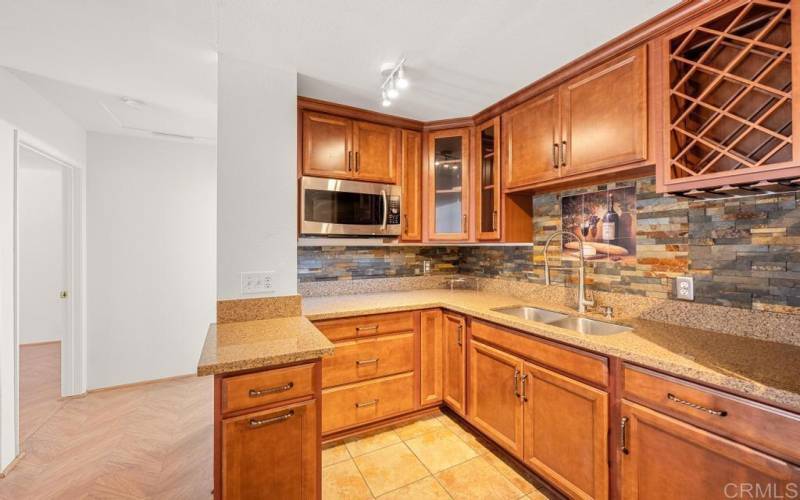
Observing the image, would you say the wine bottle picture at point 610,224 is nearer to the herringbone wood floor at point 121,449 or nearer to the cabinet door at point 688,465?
the cabinet door at point 688,465

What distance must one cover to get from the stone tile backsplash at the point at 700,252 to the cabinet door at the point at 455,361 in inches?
28.1

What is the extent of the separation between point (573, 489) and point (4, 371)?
3.29 m

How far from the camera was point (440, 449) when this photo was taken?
2.08 metres

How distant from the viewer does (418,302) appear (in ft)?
7.78

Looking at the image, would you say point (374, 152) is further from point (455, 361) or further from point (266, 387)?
point (266, 387)

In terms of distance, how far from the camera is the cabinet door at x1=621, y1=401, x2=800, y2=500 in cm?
98

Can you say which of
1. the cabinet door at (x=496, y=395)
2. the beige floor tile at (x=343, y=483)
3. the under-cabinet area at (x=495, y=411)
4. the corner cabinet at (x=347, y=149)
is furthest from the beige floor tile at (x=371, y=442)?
the corner cabinet at (x=347, y=149)

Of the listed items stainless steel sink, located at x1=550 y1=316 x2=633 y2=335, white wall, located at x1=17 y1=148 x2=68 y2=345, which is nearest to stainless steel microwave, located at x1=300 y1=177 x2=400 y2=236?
stainless steel sink, located at x1=550 y1=316 x2=633 y2=335

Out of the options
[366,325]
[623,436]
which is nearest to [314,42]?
[366,325]

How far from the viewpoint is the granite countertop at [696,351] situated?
1013mm

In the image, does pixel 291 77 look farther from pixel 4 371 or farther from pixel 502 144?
pixel 4 371

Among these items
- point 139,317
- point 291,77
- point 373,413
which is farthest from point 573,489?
point 139,317

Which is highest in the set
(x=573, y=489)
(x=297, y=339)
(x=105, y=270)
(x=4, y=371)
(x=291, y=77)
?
(x=291, y=77)

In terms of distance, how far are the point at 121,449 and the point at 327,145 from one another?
2478 millimetres
